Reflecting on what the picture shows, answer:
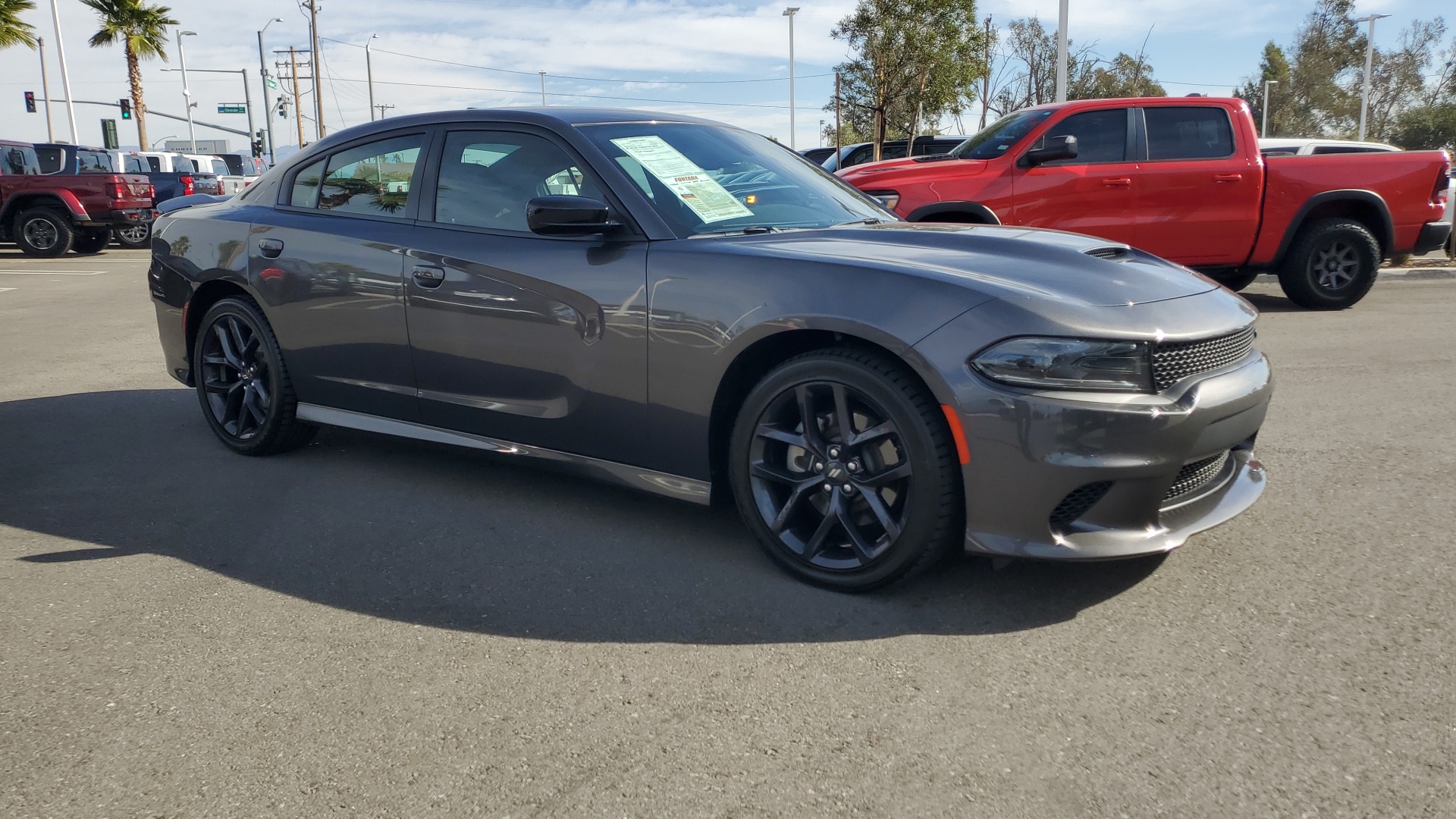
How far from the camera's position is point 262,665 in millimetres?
2953

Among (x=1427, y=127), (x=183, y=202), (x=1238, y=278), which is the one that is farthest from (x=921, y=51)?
(x=1427, y=127)

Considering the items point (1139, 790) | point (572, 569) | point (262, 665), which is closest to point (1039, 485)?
point (1139, 790)

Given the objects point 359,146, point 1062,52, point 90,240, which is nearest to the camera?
point 359,146

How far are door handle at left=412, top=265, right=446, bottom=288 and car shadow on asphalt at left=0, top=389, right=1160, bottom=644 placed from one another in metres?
0.67

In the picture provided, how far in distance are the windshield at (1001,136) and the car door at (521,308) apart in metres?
5.89

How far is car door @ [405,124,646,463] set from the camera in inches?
146

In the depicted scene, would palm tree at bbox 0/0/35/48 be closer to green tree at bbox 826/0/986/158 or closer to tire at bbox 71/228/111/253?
tire at bbox 71/228/111/253

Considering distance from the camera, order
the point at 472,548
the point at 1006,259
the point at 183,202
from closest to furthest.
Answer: the point at 1006,259 → the point at 472,548 → the point at 183,202

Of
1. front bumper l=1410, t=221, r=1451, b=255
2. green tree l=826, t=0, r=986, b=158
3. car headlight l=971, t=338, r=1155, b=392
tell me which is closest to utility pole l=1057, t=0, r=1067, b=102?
green tree l=826, t=0, r=986, b=158

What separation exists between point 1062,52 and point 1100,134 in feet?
32.5

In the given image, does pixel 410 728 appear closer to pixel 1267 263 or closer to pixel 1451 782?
pixel 1451 782

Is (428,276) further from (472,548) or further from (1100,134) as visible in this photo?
(1100,134)

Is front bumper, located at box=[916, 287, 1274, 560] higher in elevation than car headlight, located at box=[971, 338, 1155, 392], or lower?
lower

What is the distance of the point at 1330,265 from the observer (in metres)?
9.61
